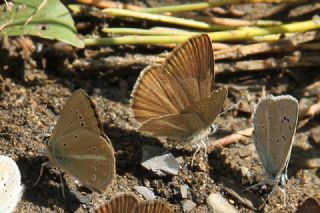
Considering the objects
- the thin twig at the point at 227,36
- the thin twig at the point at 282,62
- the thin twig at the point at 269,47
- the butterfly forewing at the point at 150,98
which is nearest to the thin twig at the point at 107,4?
the thin twig at the point at 227,36

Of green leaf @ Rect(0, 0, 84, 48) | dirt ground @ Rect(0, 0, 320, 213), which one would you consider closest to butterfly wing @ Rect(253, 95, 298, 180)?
dirt ground @ Rect(0, 0, 320, 213)

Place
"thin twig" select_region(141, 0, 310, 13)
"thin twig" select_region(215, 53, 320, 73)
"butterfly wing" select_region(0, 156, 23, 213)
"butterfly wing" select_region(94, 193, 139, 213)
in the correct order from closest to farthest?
"butterfly wing" select_region(94, 193, 139, 213) < "butterfly wing" select_region(0, 156, 23, 213) < "thin twig" select_region(141, 0, 310, 13) < "thin twig" select_region(215, 53, 320, 73)

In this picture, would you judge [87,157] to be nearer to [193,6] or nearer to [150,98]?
[150,98]

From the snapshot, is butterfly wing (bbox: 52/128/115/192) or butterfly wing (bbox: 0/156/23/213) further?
butterfly wing (bbox: 52/128/115/192)

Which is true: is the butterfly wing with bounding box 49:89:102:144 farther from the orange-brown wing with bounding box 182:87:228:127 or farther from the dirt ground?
the orange-brown wing with bounding box 182:87:228:127

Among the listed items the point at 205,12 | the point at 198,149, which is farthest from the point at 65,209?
the point at 205,12

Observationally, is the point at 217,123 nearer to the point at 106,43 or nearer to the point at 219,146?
the point at 219,146

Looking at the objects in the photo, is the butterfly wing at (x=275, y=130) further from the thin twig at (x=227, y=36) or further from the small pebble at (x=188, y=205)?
the thin twig at (x=227, y=36)
